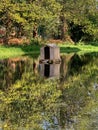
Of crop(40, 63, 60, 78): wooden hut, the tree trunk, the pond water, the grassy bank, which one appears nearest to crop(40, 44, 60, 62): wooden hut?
the grassy bank

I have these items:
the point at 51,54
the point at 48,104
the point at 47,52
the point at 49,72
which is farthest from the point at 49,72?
the point at 48,104

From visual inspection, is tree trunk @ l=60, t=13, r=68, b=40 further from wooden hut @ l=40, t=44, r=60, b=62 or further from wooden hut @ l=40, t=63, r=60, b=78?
wooden hut @ l=40, t=63, r=60, b=78

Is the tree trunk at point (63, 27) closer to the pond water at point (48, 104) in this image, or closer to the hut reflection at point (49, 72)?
the hut reflection at point (49, 72)

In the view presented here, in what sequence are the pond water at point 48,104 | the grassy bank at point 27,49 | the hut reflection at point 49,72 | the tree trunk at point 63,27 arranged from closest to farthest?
the pond water at point 48,104 → the hut reflection at point 49,72 → the grassy bank at point 27,49 → the tree trunk at point 63,27

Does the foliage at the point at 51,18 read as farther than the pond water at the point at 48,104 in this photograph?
Yes

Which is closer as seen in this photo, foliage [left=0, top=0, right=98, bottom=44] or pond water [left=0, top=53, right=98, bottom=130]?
pond water [left=0, top=53, right=98, bottom=130]

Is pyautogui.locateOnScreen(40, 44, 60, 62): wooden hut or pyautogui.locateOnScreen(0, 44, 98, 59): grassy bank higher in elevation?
pyautogui.locateOnScreen(40, 44, 60, 62): wooden hut

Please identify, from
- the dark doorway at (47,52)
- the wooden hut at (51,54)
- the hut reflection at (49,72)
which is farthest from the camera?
the dark doorway at (47,52)

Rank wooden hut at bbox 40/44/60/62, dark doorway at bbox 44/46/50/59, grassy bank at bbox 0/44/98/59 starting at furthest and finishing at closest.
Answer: grassy bank at bbox 0/44/98/59 → dark doorway at bbox 44/46/50/59 → wooden hut at bbox 40/44/60/62

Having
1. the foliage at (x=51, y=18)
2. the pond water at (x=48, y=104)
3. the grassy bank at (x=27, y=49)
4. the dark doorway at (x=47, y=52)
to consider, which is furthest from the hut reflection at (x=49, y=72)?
the foliage at (x=51, y=18)

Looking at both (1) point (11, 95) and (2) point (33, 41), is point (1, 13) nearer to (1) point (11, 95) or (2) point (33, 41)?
(2) point (33, 41)

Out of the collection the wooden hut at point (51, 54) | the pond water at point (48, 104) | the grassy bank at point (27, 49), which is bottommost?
the grassy bank at point (27, 49)

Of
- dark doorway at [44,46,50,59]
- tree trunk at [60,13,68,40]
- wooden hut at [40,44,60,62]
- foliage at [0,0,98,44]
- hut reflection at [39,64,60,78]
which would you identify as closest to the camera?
hut reflection at [39,64,60,78]

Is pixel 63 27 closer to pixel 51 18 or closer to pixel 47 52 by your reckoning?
pixel 51 18
